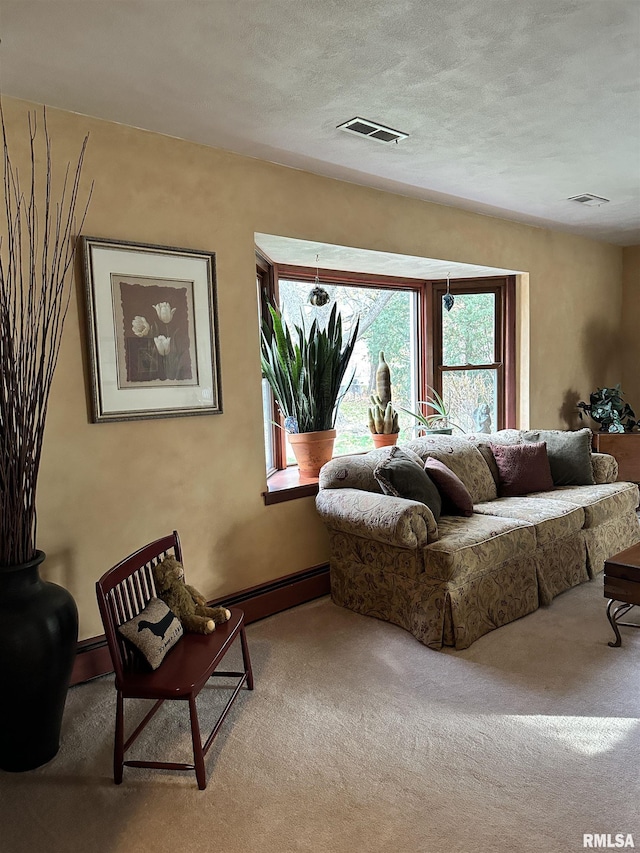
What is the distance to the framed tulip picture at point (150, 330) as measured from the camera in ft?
8.93

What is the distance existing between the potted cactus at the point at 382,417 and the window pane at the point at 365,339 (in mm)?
261

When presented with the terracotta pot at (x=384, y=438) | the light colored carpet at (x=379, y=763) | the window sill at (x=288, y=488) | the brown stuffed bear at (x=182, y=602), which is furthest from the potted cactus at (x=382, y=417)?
the brown stuffed bear at (x=182, y=602)

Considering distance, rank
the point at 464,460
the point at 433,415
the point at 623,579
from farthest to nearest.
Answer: the point at 433,415 < the point at 464,460 < the point at 623,579

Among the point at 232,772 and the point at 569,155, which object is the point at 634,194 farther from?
the point at 232,772

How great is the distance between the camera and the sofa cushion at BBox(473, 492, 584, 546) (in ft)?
11.2

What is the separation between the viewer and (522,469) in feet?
13.8

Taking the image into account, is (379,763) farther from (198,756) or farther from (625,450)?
(625,450)

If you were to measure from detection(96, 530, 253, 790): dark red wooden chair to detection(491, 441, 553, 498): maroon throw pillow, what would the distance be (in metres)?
2.46

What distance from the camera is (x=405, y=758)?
83.4 inches

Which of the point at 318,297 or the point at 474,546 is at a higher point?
the point at 318,297

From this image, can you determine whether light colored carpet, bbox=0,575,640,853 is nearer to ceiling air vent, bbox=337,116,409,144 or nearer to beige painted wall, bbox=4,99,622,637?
beige painted wall, bbox=4,99,622,637

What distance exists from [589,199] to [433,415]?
6.63 feet

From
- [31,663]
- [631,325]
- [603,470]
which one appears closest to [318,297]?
[603,470]

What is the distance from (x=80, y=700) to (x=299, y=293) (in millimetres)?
2907
